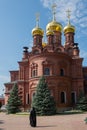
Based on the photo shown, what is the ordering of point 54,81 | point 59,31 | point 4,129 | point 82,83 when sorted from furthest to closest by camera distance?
point 59,31
point 82,83
point 54,81
point 4,129

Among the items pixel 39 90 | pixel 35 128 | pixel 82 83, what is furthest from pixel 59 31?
pixel 35 128

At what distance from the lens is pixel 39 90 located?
3484cm

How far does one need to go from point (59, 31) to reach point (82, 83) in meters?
12.4

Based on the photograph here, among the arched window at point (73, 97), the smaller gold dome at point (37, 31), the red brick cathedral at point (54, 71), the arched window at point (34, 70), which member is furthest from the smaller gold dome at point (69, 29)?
the arched window at point (73, 97)

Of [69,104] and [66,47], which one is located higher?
[66,47]

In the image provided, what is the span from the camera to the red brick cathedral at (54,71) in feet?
133

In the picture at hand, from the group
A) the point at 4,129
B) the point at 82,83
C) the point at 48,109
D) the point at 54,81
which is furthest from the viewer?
the point at 82,83

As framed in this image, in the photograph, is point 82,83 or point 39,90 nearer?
point 39,90

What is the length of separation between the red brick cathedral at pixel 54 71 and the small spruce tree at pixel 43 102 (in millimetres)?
5398

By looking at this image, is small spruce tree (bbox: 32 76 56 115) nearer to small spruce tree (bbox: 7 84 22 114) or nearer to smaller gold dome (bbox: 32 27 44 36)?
small spruce tree (bbox: 7 84 22 114)

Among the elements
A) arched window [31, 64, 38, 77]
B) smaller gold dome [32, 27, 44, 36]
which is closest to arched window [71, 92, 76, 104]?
arched window [31, 64, 38, 77]

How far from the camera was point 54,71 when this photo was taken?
40719mm

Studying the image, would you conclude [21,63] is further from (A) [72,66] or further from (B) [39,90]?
(B) [39,90]

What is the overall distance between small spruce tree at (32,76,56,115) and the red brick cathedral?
5.40m
